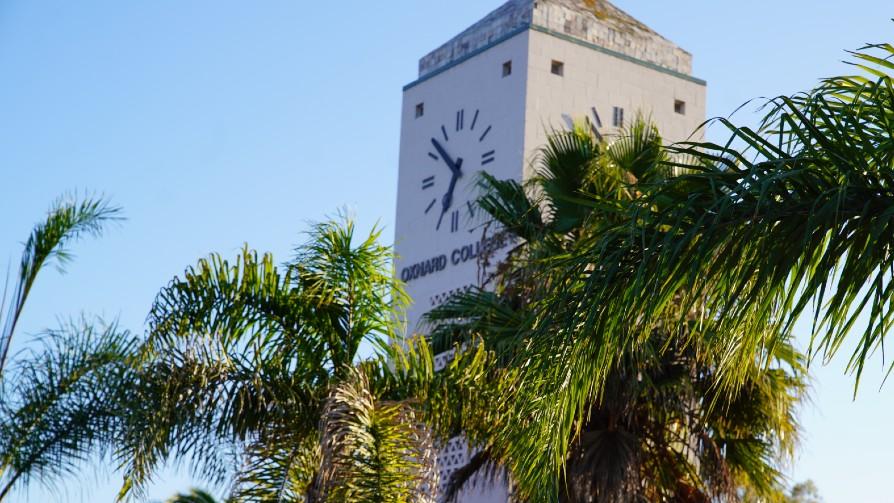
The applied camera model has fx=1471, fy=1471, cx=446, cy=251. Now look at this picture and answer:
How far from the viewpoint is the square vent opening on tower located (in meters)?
27.9

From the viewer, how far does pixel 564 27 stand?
1120 inches

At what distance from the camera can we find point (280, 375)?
489 inches

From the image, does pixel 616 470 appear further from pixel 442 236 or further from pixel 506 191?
pixel 442 236

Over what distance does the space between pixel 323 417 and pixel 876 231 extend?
6674mm

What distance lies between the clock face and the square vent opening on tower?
1.60 meters

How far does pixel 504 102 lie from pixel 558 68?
1304 millimetres

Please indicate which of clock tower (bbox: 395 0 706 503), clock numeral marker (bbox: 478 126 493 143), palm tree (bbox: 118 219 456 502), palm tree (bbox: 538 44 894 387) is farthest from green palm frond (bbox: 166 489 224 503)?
clock numeral marker (bbox: 478 126 493 143)

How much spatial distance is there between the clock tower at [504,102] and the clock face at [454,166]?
0.08 feet

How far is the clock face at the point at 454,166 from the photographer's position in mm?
27766

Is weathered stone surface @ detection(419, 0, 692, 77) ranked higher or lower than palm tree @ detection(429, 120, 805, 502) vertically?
higher

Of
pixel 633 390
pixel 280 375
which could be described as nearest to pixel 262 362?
pixel 280 375

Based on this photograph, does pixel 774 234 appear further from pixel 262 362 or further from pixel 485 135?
pixel 485 135

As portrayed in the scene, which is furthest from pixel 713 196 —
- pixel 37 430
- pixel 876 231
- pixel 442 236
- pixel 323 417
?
pixel 442 236

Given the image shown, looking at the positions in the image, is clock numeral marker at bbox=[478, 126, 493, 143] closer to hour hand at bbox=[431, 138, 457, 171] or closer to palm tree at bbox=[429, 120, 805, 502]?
hour hand at bbox=[431, 138, 457, 171]
